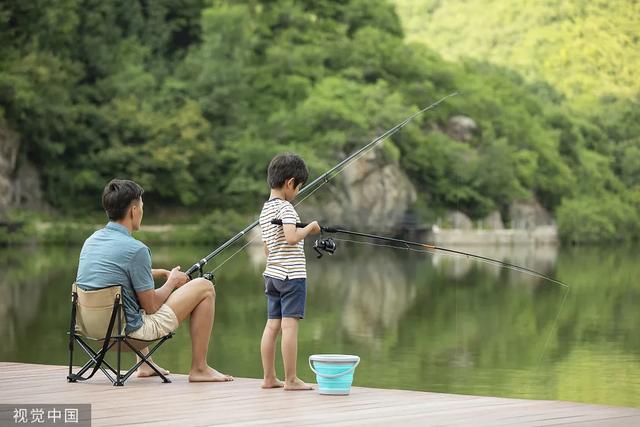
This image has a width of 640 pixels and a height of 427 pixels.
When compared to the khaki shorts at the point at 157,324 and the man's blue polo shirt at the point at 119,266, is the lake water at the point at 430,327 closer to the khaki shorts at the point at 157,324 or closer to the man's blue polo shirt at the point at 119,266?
the khaki shorts at the point at 157,324

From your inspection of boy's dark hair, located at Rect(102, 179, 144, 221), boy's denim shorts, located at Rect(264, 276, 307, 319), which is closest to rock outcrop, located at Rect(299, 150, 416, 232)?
boy's denim shorts, located at Rect(264, 276, 307, 319)

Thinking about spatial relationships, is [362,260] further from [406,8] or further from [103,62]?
[406,8]

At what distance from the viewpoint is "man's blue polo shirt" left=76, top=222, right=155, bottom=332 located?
487 cm

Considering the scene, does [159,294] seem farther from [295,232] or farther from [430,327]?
[430,327]

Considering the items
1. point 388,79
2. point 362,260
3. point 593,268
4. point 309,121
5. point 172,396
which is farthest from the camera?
point 388,79

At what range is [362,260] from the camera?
32.6 m

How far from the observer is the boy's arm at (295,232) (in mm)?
4805

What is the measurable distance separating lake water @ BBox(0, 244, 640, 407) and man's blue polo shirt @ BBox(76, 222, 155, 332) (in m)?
4.01

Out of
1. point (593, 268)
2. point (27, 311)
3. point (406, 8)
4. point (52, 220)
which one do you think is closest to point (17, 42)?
point (52, 220)

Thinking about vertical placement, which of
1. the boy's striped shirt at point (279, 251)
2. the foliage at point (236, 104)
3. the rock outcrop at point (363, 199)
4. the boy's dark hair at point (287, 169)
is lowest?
the boy's striped shirt at point (279, 251)

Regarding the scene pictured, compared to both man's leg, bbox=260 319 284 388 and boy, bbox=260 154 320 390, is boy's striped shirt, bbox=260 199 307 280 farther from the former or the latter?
man's leg, bbox=260 319 284 388

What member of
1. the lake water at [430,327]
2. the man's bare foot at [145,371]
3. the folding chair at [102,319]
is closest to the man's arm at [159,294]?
the folding chair at [102,319]

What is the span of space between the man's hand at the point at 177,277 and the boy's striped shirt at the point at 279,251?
379mm

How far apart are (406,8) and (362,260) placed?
1516 inches
